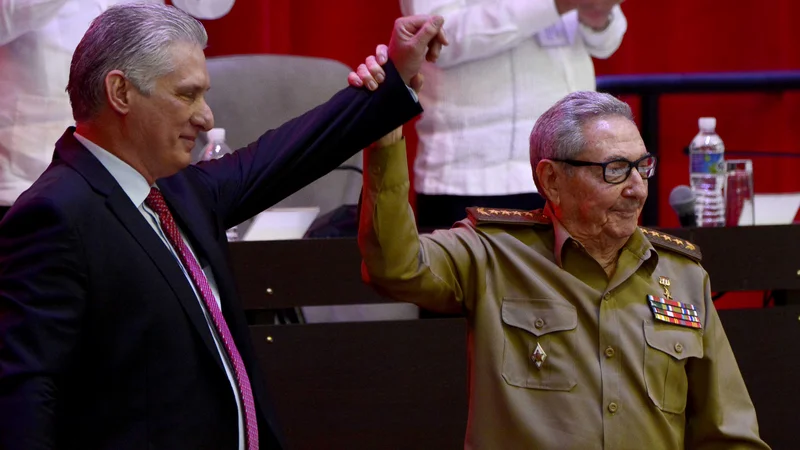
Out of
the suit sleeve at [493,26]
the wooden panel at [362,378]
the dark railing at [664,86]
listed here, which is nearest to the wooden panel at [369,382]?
the wooden panel at [362,378]

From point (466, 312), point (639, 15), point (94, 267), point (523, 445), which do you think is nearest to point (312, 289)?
point (466, 312)

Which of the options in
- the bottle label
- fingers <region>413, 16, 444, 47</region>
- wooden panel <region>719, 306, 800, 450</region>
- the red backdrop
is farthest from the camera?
the red backdrop

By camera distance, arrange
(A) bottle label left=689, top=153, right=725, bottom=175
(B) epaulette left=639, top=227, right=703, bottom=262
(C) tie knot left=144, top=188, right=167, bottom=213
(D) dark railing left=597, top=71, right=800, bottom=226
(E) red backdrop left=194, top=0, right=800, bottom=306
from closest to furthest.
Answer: (C) tie knot left=144, top=188, right=167, bottom=213 < (B) epaulette left=639, top=227, right=703, bottom=262 < (A) bottle label left=689, top=153, right=725, bottom=175 < (D) dark railing left=597, top=71, right=800, bottom=226 < (E) red backdrop left=194, top=0, right=800, bottom=306

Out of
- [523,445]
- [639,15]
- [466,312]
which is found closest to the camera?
[523,445]

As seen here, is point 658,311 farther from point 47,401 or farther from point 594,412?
point 47,401

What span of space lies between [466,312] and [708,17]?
Result: 9.18 ft

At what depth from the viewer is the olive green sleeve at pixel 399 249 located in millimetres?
1827

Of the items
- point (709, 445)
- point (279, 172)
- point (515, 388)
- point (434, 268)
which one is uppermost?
point (279, 172)

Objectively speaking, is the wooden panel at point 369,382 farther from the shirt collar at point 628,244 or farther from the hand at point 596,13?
the hand at point 596,13

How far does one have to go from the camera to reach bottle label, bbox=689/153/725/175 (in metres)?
3.06

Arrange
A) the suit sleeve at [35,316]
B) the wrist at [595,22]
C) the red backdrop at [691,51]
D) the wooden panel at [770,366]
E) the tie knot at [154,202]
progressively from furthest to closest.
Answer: the red backdrop at [691,51] → the wrist at [595,22] → the wooden panel at [770,366] → the tie knot at [154,202] → the suit sleeve at [35,316]

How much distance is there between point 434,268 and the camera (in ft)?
6.16

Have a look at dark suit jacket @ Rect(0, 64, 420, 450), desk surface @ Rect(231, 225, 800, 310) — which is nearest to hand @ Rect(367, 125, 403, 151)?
dark suit jacket @ Rect(0, 64, 420, 450)

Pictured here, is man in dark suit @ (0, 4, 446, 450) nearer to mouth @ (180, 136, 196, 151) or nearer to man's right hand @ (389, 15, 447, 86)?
mouth @ (180, 136, 196, 151)
